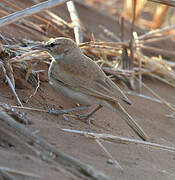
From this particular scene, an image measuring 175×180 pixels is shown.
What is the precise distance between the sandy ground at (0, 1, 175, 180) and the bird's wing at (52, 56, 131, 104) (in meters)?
0.37

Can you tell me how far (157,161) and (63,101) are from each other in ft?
4.67

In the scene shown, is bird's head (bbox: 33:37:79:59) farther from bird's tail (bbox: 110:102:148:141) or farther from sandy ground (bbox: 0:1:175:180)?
bird's tail (bbox: 110:102:148:141)

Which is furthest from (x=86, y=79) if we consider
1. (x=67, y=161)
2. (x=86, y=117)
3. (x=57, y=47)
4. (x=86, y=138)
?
(x=67, y=161)

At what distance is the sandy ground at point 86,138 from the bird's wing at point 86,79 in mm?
370

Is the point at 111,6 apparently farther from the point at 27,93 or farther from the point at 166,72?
the point at 27,93

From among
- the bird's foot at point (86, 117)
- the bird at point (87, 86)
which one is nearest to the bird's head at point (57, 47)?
the bird at point (87, 86)

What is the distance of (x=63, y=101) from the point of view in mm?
4355

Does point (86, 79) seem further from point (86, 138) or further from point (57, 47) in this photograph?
point (86, 138)

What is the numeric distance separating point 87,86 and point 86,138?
0.65 metres

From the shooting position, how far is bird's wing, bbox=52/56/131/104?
3.76 metres

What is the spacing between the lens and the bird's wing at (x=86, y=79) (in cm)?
376

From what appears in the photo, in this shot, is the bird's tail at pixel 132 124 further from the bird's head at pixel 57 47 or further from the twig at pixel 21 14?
the twig at pixel 21 14

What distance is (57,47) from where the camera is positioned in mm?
4145

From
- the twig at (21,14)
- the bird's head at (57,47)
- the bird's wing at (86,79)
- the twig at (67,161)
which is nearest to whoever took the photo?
the twig at (67,161)
